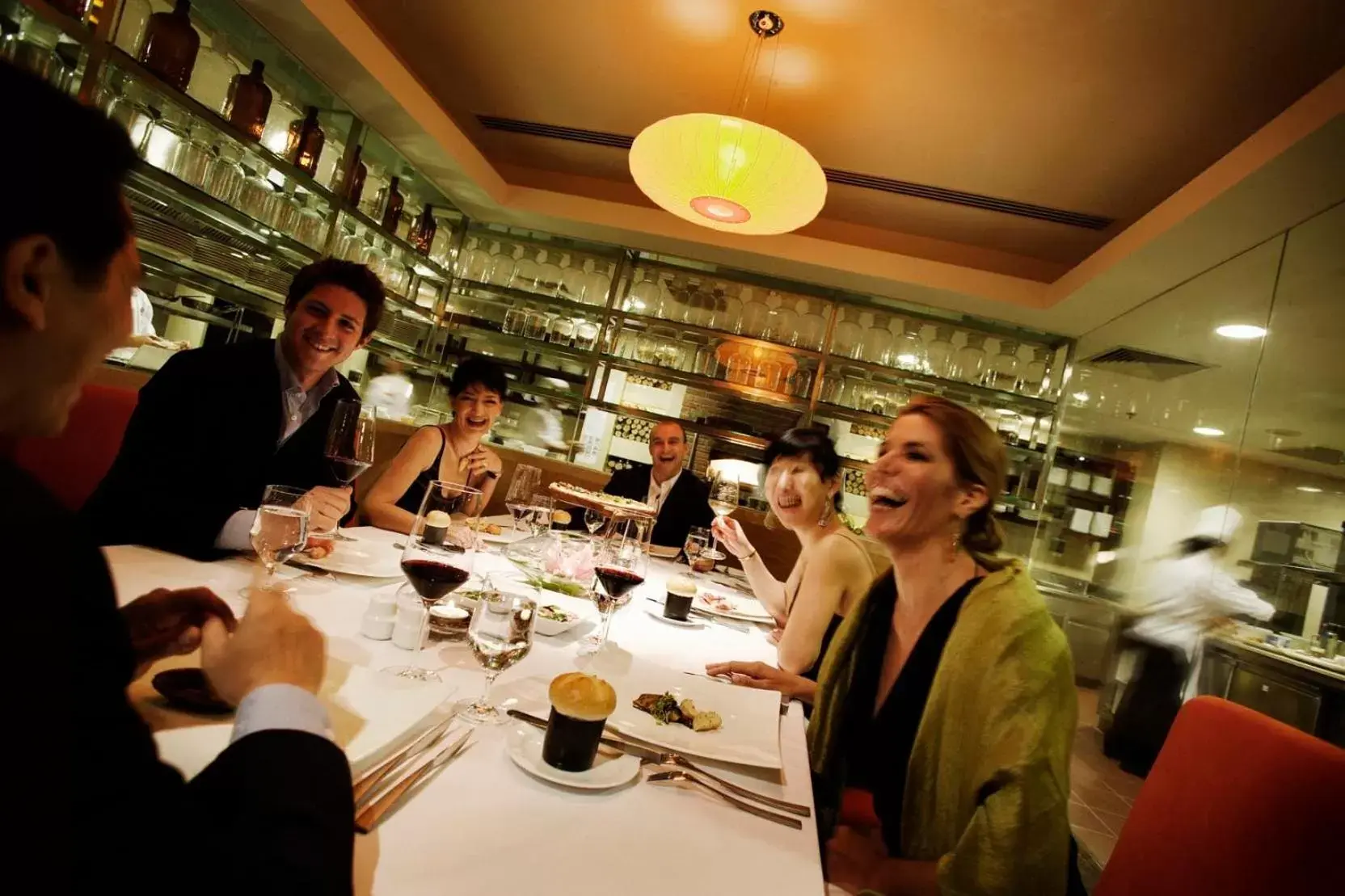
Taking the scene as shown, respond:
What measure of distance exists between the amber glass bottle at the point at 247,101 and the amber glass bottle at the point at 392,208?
3.98ft

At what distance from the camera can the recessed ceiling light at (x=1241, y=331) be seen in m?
3.48

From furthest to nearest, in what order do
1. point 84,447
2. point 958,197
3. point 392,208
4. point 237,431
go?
point 392,208, point 958,197, point 237,431, point 84,447

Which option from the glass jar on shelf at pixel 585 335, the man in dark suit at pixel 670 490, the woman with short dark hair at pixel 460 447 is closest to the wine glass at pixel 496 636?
the woman with short dark hair at pixel 460 447

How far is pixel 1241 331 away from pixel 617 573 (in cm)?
399

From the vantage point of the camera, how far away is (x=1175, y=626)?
3.71 meters

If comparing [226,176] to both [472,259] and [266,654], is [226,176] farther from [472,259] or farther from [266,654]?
[266,654]

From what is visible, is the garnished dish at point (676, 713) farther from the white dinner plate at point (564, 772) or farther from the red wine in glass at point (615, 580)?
the red wine in glass at point (615, 580)

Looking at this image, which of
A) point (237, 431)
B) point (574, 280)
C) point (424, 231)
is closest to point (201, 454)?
point (237, 431)

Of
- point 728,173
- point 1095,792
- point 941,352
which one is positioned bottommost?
point 1095,792

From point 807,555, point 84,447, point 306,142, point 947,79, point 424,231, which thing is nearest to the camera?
point 84,447

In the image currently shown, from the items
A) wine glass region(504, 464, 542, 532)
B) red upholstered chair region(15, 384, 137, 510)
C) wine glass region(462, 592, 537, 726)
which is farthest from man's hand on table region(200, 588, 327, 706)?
wine glass region(504, 464, 542, 532)

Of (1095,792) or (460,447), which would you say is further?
(1095,792)

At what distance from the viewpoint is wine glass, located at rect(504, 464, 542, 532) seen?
7.35ft

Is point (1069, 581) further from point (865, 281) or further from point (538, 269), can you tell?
point (538, 269)
